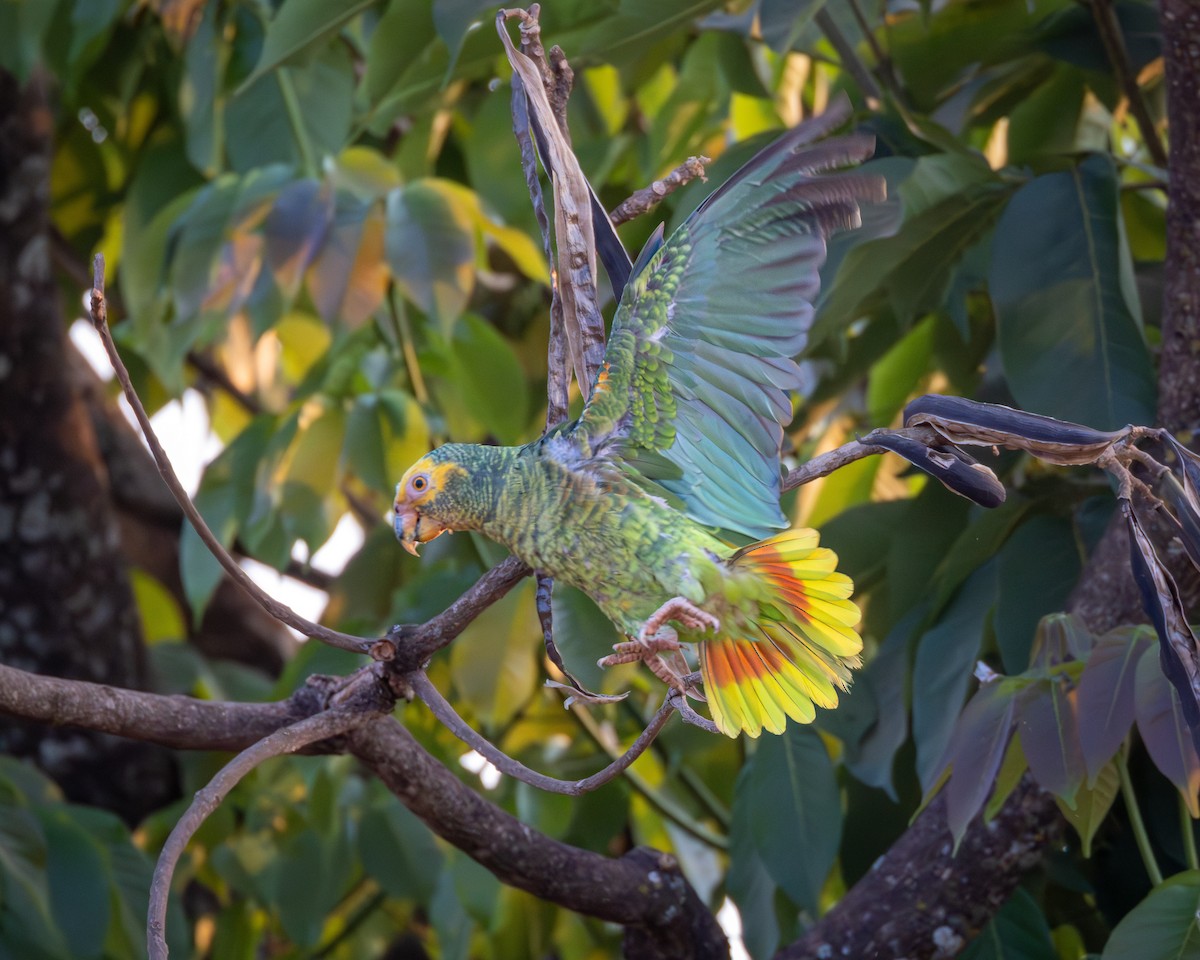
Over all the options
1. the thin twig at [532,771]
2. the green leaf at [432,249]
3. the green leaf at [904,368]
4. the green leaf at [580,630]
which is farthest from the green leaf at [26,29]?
the thin twig at [532,771]

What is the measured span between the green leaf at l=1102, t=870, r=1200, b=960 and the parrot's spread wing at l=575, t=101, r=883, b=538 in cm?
63

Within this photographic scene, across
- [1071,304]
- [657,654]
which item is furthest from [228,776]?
[1071,304]

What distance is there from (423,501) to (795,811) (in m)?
0.95

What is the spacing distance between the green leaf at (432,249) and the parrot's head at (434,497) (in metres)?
0.85

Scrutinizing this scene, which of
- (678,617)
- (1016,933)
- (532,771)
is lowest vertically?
(1016,933)

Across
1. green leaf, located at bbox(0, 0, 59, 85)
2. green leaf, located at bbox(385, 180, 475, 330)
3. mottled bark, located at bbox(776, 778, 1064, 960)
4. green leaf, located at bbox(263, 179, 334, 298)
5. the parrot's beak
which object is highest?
green leaf, located at bbox(0, 0, 59, 85)

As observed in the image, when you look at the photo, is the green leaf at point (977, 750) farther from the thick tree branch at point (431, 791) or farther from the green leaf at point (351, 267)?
the green leaf at point (351, 267)

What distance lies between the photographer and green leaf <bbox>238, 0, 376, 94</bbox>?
159 cm

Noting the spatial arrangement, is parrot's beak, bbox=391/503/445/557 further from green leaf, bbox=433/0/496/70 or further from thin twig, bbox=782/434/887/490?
green leaf, bbox=433/0/496/70

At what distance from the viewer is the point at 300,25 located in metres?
1.60

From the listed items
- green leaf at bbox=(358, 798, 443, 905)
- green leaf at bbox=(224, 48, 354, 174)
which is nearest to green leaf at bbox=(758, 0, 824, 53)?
green leaf at bbox=(224, 48, 354, 174)

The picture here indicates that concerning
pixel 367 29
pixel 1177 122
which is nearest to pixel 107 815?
pixel 367 29

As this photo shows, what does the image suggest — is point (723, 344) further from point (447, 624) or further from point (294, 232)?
point (294, 232)

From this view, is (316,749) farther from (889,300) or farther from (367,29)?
(367,29)
